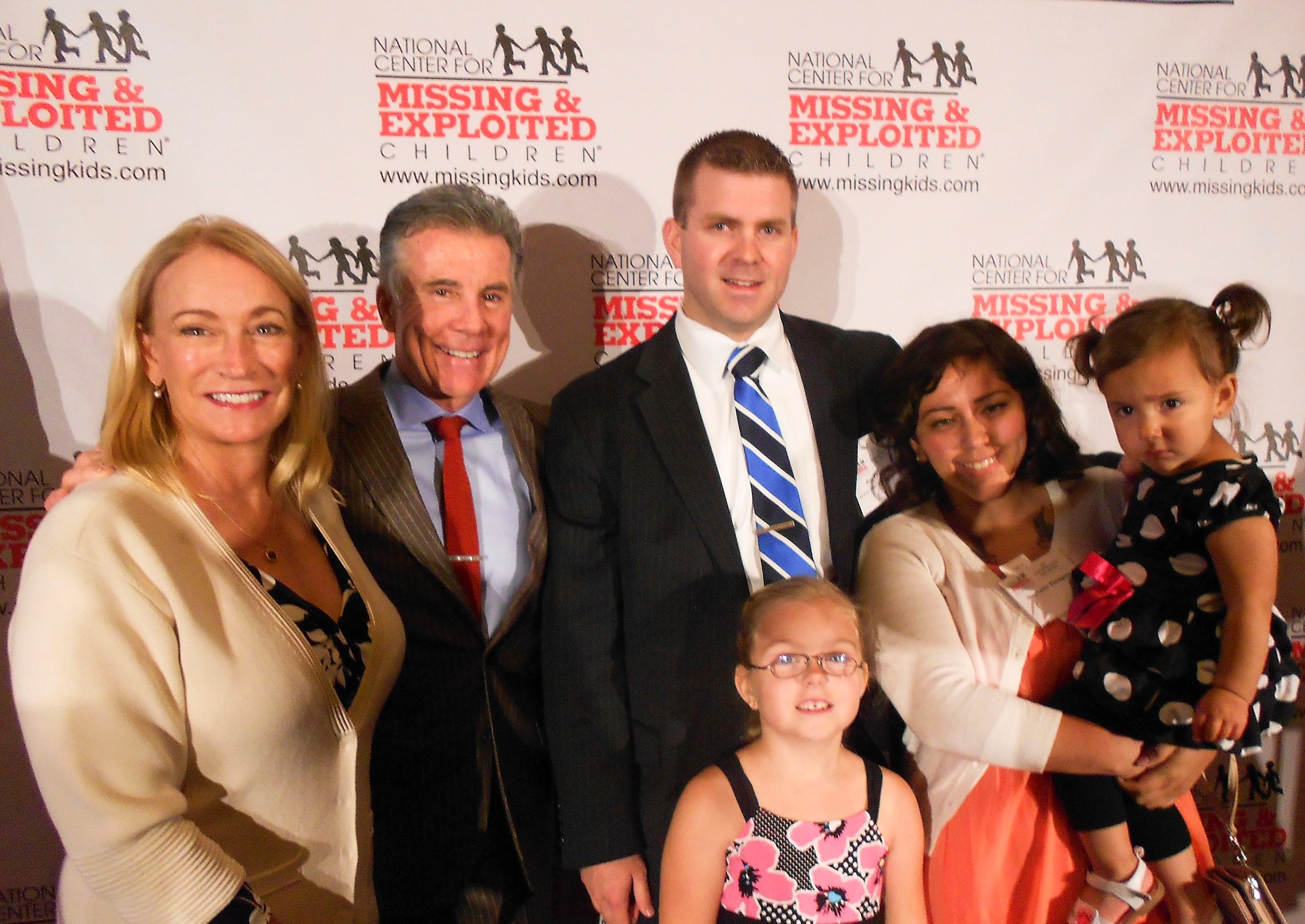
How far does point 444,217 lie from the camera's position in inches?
72.2

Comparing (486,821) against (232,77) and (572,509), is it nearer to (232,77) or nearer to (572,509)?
(572,509)

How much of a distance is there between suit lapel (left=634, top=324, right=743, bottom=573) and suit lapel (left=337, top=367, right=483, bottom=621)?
54 centimetres

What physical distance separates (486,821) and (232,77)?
2.04 metres

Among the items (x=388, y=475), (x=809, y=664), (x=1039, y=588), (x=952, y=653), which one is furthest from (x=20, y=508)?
(x=1039, y=588)

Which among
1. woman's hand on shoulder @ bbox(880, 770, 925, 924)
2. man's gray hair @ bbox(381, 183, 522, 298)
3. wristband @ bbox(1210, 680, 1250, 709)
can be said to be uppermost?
man's gray hair @ bbox(381, 183, 522, 298)

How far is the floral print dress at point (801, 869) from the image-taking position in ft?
4.88

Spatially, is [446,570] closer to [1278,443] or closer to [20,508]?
[20,508]

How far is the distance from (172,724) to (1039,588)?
1.59 meters

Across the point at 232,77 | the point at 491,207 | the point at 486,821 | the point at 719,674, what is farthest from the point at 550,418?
the point at 232,77

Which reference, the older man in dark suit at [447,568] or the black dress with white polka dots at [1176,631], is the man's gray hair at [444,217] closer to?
the older man in dark suit at [447,568]

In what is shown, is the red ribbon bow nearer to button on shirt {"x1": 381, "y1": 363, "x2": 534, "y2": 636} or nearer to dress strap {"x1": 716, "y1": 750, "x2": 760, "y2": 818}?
dress strap {"x1": 716, "y1": 750, "x2": 760, "y2": 818}

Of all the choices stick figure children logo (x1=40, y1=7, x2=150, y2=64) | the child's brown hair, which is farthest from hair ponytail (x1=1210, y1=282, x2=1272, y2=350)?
stick figure children logo (x1=40, y1=7, x2=150, y2=64)

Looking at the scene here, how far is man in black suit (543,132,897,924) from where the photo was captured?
1771 mm

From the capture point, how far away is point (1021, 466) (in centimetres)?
178
